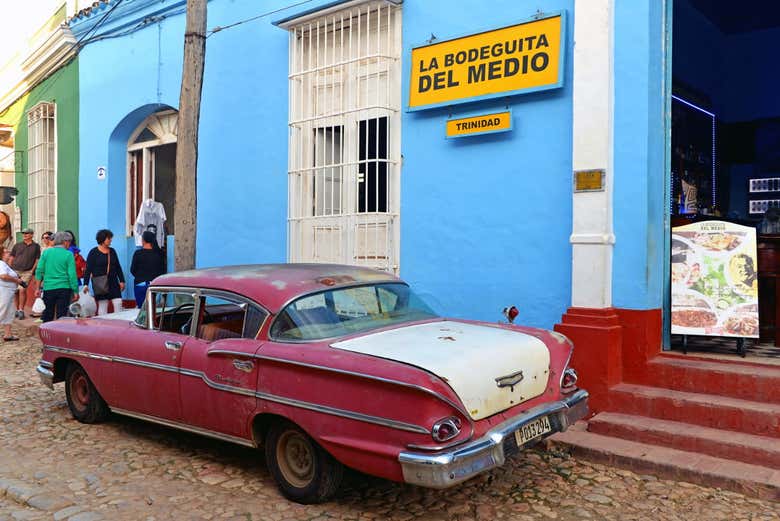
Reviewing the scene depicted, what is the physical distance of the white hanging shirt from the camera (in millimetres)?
10375

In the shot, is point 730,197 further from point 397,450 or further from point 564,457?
point 397,450

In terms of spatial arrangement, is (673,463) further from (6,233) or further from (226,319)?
(6,233)

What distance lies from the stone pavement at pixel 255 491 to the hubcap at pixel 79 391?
46 centimetres

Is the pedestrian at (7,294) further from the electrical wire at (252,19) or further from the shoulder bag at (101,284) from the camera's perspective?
the electrical wire at (252,19)

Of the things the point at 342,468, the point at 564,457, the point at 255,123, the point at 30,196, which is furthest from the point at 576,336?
the point at 30,196

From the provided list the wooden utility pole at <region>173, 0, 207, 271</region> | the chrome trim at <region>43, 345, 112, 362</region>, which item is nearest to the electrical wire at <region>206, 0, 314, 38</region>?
the wooden utility pole at <region>173, 0, 207, 271</region>

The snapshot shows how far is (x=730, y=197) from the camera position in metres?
9.58

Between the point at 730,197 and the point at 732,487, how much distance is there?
6356mm

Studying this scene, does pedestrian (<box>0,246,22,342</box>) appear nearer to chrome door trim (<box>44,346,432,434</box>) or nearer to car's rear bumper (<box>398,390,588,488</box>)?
chrome door trim (<box>44,346,432,434</box>)

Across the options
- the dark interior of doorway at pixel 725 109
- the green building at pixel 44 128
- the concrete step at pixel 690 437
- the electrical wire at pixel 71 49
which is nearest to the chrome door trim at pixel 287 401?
the concrete step at pixel 690 437

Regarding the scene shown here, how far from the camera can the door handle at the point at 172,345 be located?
15.5ft

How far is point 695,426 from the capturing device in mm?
4992

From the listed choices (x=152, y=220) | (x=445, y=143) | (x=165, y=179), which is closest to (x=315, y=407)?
(x=445, y=143)

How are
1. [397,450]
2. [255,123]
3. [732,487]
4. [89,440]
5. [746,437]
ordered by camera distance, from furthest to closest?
[255,123]
[89,440]
[746,437]
[732,487]
[397,450]
